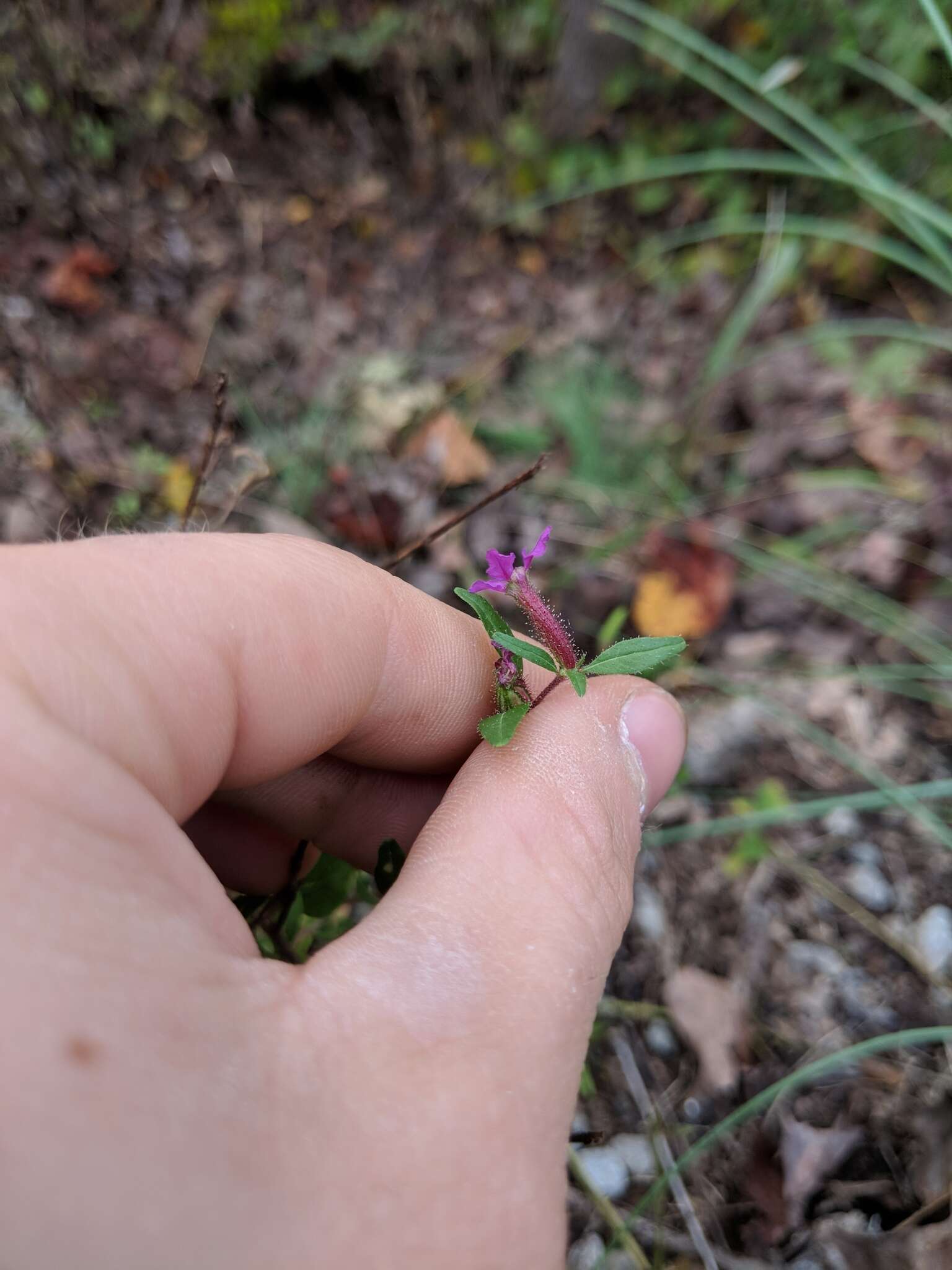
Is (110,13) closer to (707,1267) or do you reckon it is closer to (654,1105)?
(654,1105)

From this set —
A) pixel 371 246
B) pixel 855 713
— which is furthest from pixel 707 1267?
pixel 371 246

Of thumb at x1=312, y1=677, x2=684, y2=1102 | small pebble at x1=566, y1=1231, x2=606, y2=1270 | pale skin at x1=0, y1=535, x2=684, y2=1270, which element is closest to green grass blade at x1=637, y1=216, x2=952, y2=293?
thumb at x1=312, y1=677, x2=684, y2=1102

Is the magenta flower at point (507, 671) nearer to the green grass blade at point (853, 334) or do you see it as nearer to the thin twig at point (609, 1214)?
the thin twig at point (609, 1214)

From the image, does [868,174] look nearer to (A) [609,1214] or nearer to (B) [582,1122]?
(B) [582,1122]

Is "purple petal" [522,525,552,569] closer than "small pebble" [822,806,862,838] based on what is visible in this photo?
Yes

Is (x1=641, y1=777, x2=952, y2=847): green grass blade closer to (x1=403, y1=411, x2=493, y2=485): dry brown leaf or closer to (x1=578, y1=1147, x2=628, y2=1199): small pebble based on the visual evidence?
(x1=578, y1=1147, x2=628, y2=1199): small pebble
